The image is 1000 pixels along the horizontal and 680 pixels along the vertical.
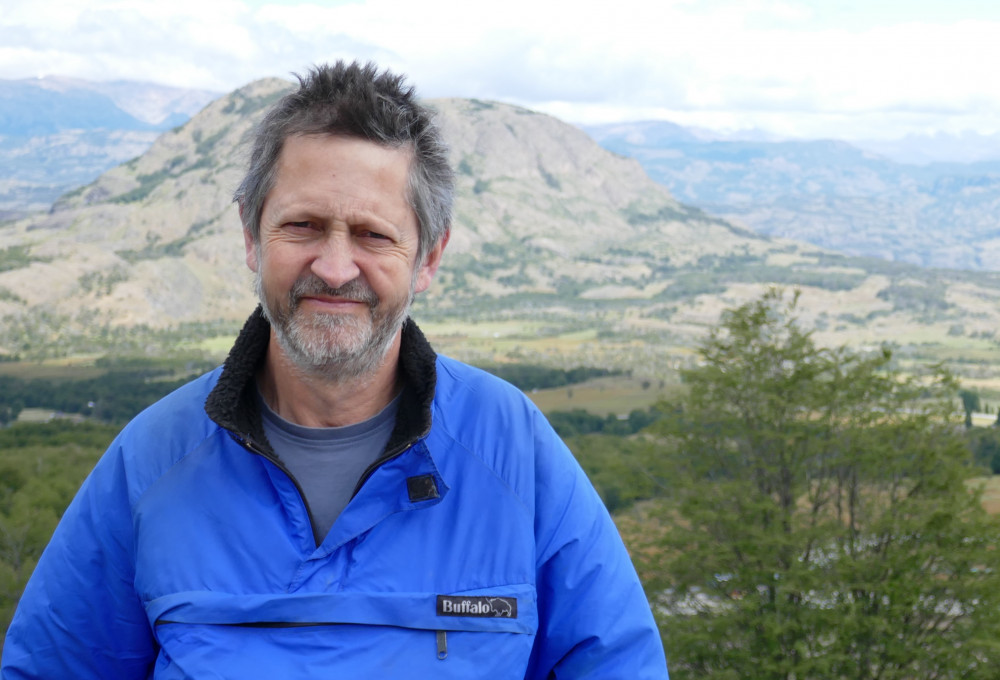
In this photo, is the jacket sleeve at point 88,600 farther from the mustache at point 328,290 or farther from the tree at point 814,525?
the tree at point 814,525

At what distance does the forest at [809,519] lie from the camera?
17562 mm

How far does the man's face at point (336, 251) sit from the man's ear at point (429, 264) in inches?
6.2

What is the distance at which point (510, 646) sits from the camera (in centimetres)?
234

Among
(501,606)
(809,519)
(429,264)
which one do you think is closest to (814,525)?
(809,519)

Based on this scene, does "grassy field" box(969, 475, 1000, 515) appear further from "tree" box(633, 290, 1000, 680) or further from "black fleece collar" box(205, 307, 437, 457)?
"black fleece collar" box(205, 307, 437, 457)

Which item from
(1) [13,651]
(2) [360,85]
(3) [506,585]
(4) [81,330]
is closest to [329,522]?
(3) [506,585]

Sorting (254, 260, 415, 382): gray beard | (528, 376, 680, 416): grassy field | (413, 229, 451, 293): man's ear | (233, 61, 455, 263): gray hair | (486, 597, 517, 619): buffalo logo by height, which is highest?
(233, 61, 455, 263): gray hair

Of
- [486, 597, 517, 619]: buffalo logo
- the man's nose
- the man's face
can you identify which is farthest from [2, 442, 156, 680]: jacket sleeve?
[486, 597, 517, 619]: buffalo logo

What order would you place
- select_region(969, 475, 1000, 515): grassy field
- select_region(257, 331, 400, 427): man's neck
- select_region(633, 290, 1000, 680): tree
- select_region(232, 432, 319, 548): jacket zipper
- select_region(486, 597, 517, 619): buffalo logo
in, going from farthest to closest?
select_region(969, 475, 1000, 515): grassy field < select_region(633, 290, 1000, 680): tree < select_region(257, 331, 400, 427): man's neck < select_region(232, 432, 319, 548): jacket zipper < select_region(486, 597, 517, 619): buffalo logo

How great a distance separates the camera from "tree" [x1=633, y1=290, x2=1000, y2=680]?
17.5 metres

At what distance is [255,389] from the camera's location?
2756 millimetres

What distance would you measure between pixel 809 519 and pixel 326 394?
19379mm

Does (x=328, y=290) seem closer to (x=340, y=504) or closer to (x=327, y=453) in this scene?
(x=327, y=453)

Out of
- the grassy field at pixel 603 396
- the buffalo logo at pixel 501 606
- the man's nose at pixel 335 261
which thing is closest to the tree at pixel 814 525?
A: the buffalo logo at pixel 501 606
